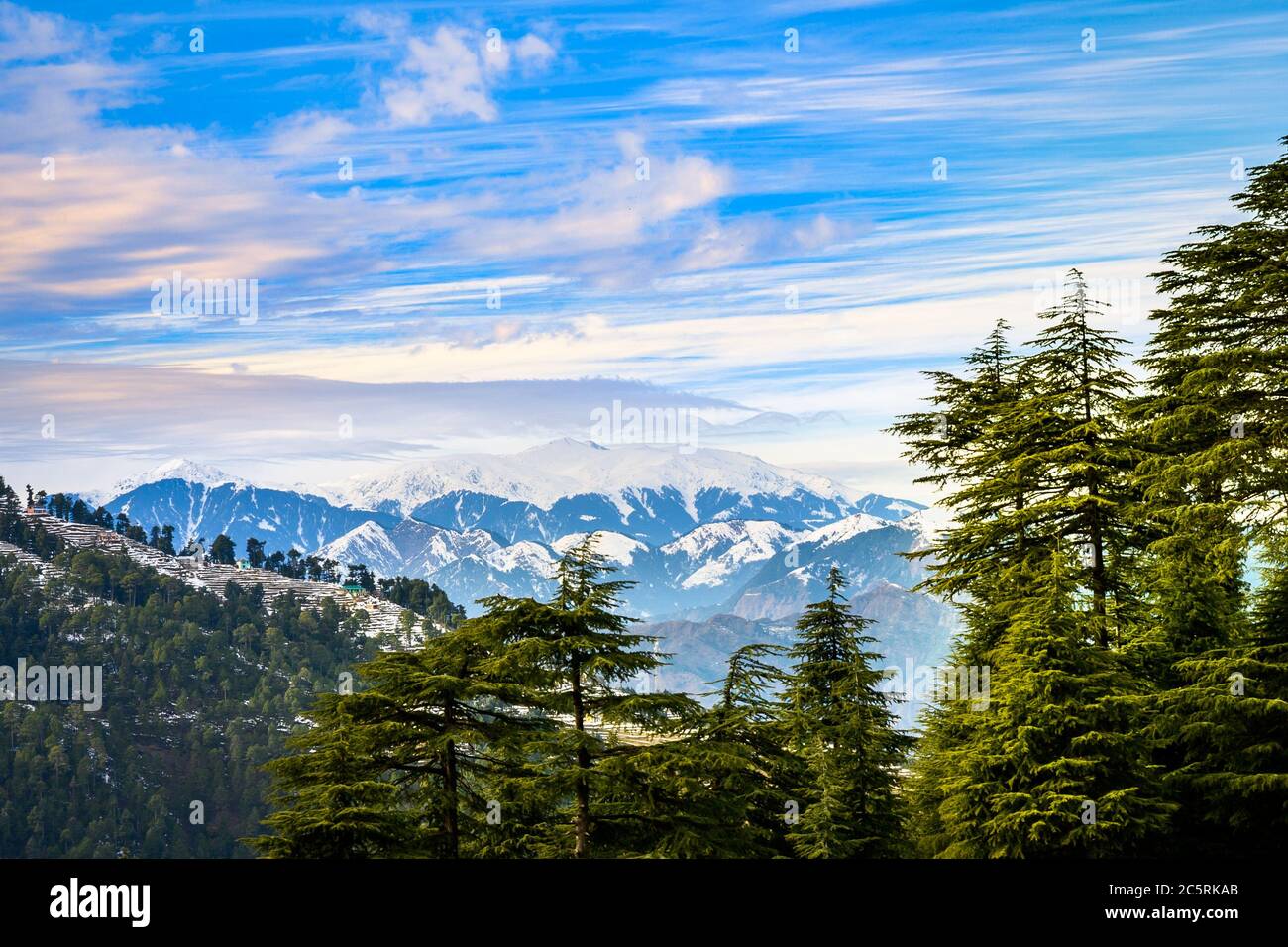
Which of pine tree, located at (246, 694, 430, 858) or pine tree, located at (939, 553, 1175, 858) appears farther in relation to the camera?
pine tree, located at (939, 553, 1175, 858)

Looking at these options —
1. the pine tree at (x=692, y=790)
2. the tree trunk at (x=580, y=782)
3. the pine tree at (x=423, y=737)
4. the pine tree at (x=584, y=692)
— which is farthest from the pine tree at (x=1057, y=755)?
the pine tree at (x=423, y=737)

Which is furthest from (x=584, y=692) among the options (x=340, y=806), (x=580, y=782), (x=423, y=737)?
(x=340, y=806)

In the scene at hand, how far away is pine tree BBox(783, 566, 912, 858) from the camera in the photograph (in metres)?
27.0

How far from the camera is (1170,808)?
80.6ft

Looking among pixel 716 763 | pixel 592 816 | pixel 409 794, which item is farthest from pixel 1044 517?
pixel 409 794

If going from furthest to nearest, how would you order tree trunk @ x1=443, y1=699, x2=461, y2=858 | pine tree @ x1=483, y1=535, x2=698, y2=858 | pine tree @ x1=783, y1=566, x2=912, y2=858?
pine tree @ x1=783, y1=566, x2=912, y2=858 < tree trunk @ x1=443, y1=699, x2=461, y2=858 < pine tree @ x1=483, y1=535, x2=698, y2=858

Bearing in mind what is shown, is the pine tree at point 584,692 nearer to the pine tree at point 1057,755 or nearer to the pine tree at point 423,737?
the pine tree at point 423,737

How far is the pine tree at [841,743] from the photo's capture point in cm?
2703

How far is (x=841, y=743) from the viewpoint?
1182 inches

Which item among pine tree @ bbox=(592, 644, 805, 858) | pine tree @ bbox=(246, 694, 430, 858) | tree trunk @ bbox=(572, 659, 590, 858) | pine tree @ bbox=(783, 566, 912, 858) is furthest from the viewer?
pine tree @ bbox=(783, 566, 912, 858)

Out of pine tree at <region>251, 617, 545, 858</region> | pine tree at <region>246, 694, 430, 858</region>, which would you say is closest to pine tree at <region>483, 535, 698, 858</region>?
pine tree at <region>251, 617, 545, 858</region>

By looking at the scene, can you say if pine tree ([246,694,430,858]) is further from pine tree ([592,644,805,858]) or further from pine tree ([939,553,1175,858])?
pine tree ([939,553,1175,858])
